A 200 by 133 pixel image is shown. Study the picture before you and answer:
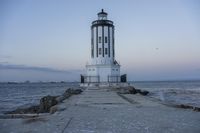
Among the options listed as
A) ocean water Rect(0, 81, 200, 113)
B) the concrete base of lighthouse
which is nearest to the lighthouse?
the concrete base of lighthouse

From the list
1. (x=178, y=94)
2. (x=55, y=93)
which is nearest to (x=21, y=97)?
(x=55, y=93)

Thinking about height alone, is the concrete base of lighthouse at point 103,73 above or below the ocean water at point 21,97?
above

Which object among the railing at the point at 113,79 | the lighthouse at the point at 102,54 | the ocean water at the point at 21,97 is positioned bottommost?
the ocean water at the point at 21,97

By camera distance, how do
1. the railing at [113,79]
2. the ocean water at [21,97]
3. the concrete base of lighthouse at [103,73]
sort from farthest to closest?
1. the railing at [113,79]
2. the concrete base of lighthouse at [103,73]
3. the ocean water at [21,97]

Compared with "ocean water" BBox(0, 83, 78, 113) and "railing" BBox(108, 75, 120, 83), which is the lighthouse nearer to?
"railing" BBox(108, 75, 120, 83)

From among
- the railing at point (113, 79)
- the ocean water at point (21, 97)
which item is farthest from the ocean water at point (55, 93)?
the railing at point (113, 79)

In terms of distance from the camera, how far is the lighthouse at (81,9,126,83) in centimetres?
3454

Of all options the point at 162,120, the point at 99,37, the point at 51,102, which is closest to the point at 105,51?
the point at 99,37

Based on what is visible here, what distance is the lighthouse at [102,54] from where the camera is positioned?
34.5 m

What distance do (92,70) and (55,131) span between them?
27.9 m

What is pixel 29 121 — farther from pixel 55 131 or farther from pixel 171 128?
pixel 171 128

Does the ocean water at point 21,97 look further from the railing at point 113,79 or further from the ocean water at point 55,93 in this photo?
the railing at point 113,79

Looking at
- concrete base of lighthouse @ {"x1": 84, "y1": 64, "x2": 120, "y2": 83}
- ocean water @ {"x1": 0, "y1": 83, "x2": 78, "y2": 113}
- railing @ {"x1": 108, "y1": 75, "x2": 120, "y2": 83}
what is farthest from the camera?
railing @ {"x1": 108, "y1": 75, "x2": 120, "y2": 83}

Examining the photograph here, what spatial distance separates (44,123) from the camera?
8.18 m
